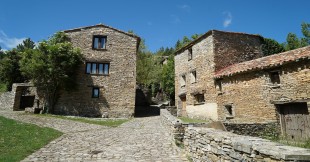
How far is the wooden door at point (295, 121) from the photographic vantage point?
12641mm

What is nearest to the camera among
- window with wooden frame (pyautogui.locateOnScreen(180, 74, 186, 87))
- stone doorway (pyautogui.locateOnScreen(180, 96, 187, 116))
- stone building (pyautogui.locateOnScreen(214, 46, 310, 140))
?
stone building (pyautogui.locateOnScreen(214, 46, 310, 140))

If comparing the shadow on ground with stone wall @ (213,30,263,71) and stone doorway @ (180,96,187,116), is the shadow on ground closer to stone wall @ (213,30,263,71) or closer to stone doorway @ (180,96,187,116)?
stone doorway @ (180,96,187,116)

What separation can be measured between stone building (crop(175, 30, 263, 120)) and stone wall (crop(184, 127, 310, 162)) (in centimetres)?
1292

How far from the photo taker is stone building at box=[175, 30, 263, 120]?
20.2 metres

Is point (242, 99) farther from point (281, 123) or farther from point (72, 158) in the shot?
point (72, 158)

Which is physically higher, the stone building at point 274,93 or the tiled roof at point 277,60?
the tiled roof at point 277,60

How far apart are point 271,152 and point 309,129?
1163cm

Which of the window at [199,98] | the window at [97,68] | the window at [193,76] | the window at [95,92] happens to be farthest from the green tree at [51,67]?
the window at [199,98]

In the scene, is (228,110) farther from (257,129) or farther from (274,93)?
(257,129)

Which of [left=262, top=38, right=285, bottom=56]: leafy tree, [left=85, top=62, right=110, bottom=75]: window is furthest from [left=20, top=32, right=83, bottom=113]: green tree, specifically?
[left=262, top=38, right=285, bottom=56]: leafy tree

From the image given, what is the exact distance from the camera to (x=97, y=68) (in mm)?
22406

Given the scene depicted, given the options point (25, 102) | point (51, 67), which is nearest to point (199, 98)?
point (51, 67)

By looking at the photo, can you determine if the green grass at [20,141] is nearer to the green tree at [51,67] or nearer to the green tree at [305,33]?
the green tree at [51,67]

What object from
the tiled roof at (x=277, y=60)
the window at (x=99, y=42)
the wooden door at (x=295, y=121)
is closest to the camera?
the wooden door at (x=295, y=121)
